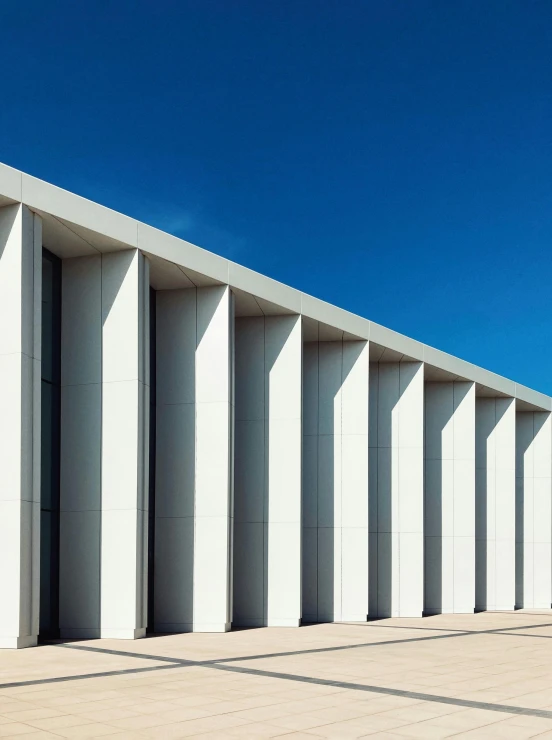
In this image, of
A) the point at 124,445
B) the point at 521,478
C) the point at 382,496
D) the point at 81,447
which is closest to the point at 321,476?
the point at 382,496

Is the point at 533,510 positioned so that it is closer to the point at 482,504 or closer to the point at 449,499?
the point at 482,504

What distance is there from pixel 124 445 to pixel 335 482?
9.20m

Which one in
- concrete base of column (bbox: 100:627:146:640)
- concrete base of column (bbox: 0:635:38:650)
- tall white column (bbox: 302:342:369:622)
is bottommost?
concrete base of column (bbox: 100:627:146:640)

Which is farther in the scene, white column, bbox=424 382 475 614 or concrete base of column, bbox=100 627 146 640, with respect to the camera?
white column, bbox=424 382 475 614

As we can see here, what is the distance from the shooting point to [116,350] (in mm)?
19156

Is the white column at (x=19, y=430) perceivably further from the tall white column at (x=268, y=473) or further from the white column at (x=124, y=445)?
the tall white column at (x=268, y=473)

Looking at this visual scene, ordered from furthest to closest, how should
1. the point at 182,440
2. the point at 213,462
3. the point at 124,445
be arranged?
the point at 182,440 → the point at 213,462 → the point at 124,445

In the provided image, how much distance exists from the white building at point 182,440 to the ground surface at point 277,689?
233 cm

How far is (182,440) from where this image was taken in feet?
70.4

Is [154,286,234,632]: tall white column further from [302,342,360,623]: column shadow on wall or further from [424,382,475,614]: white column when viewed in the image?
[424,382,475,614]: white column

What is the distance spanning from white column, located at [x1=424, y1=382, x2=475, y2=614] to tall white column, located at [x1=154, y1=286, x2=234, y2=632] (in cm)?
1249

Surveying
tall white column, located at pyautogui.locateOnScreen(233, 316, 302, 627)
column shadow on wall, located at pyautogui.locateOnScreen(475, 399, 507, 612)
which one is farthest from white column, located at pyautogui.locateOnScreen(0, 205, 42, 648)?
column shadow on wall, located at pyautogui.locateOnScreen(475, 399, 507, 612)

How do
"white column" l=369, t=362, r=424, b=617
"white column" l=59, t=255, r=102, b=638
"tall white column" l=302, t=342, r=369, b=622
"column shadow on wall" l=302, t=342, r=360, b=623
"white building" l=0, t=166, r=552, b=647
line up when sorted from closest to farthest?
"white building" l=0, t=166, r=552, b=647, "white column" l=59, t=255, r=102, b=638, "tall white column" l=302, t=342, r=369, b=622, "column shadow on wall" l=302, t=342, r=360, b=623, "white column" l=369, t=362, r=424, b=617

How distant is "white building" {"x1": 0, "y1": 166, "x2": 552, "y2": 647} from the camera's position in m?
16.9
